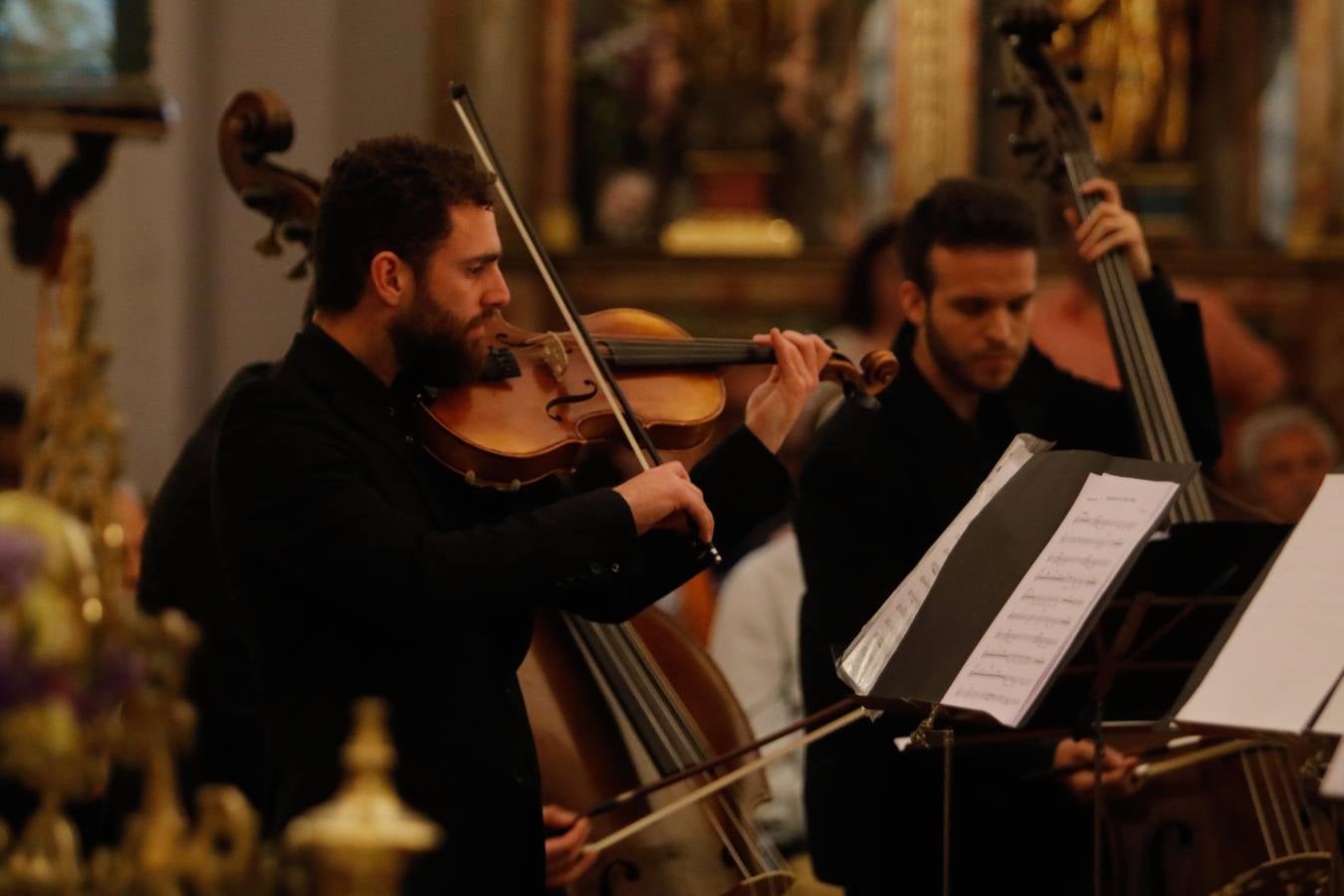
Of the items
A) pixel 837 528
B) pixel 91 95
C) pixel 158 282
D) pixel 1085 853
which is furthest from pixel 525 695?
pixel 158 282

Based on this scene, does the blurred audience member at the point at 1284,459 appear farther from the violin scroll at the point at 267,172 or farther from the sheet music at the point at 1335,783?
the sheet music at the point at 1335,783

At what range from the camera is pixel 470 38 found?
7426mm

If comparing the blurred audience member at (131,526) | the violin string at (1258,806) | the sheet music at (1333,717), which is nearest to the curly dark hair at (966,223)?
the violin string at (1258,806)

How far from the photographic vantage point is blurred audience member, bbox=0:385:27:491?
4.55 metres

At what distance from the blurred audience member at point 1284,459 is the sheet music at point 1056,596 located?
2.79 meters

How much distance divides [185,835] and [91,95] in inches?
146

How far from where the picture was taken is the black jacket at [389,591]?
7.06ft

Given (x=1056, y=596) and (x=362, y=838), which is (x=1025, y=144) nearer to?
(x=1056, y=596)

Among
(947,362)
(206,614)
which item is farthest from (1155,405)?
(206,614)

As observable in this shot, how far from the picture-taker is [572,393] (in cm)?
248

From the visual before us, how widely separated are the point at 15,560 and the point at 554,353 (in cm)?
144

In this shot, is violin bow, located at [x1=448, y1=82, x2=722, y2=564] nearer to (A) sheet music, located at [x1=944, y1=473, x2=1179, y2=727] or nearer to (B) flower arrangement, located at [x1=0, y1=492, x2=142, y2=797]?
(A) sheet music, located at [x1=944, y1=473, x2=1179, y2=727]

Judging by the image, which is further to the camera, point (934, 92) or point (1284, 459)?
point (934, 92)

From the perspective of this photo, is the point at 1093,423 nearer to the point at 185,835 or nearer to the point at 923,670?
the point at 923,670
